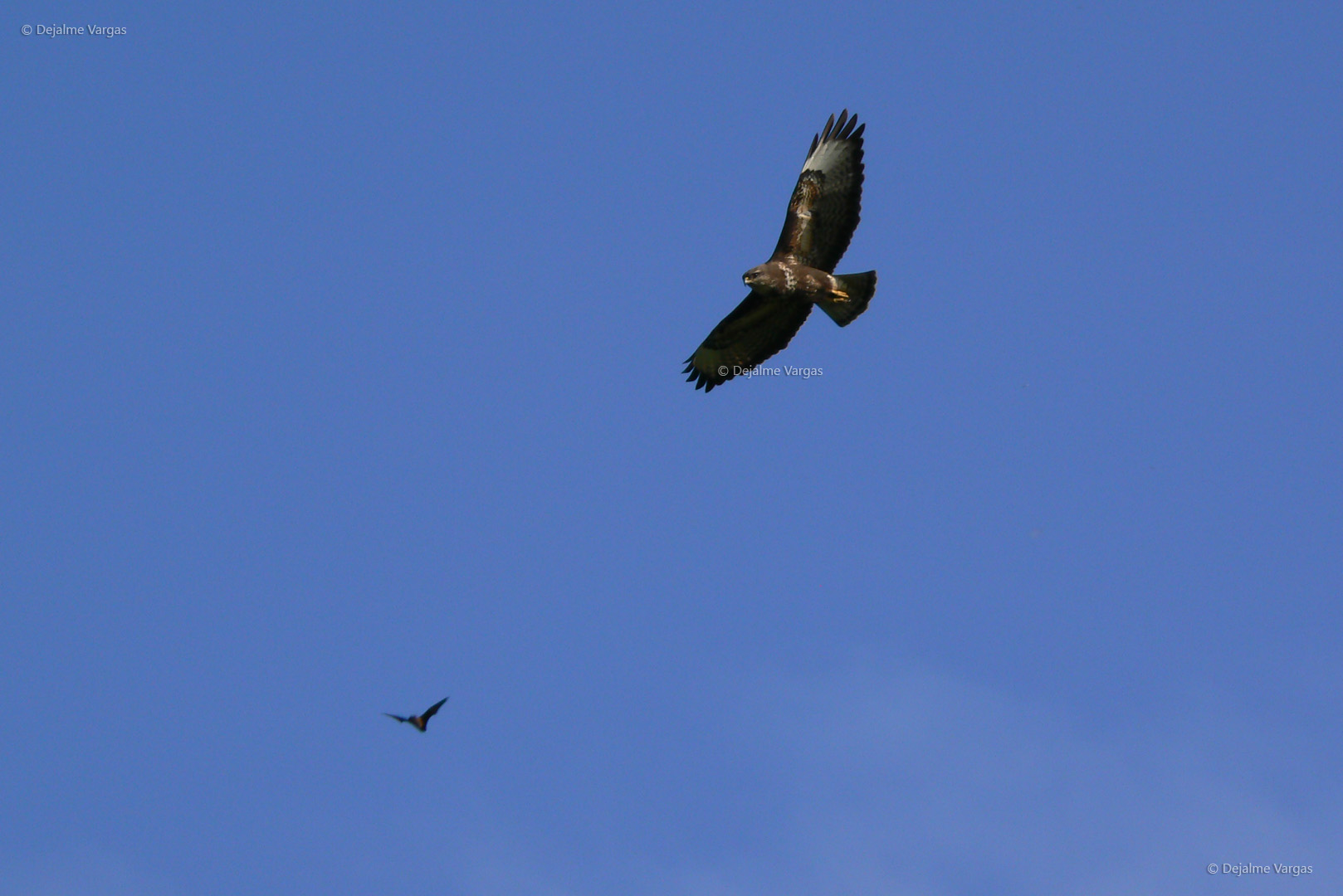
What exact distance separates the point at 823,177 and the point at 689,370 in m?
3.02

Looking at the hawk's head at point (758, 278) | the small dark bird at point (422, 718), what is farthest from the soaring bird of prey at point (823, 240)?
the small dark bird at point (422, 718)

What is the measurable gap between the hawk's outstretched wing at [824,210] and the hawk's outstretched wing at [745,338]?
56cm

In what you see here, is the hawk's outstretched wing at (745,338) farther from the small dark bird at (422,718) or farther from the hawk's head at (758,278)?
the small dark bird at (422,718)

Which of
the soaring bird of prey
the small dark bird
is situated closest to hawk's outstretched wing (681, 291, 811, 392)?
the soaring bird of prey

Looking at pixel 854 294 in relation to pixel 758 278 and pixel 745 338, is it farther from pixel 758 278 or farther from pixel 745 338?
pixel 745 338

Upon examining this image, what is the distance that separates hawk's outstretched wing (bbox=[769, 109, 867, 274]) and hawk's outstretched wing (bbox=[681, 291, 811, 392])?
0.56m

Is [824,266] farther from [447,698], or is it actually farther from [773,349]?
[447,698]

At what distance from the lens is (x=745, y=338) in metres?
16.8

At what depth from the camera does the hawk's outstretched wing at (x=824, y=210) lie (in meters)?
15.6

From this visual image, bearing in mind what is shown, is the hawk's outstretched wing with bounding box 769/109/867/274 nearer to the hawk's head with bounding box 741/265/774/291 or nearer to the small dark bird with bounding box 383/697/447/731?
Answer: the hawk's head with bounding box 741/265/774/291

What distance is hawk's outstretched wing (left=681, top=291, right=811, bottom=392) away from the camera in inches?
635

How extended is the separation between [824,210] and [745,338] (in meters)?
1.90

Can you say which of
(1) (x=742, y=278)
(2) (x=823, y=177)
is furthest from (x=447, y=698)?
(2) (x=823, y=177)

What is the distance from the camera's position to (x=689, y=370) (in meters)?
17.4
